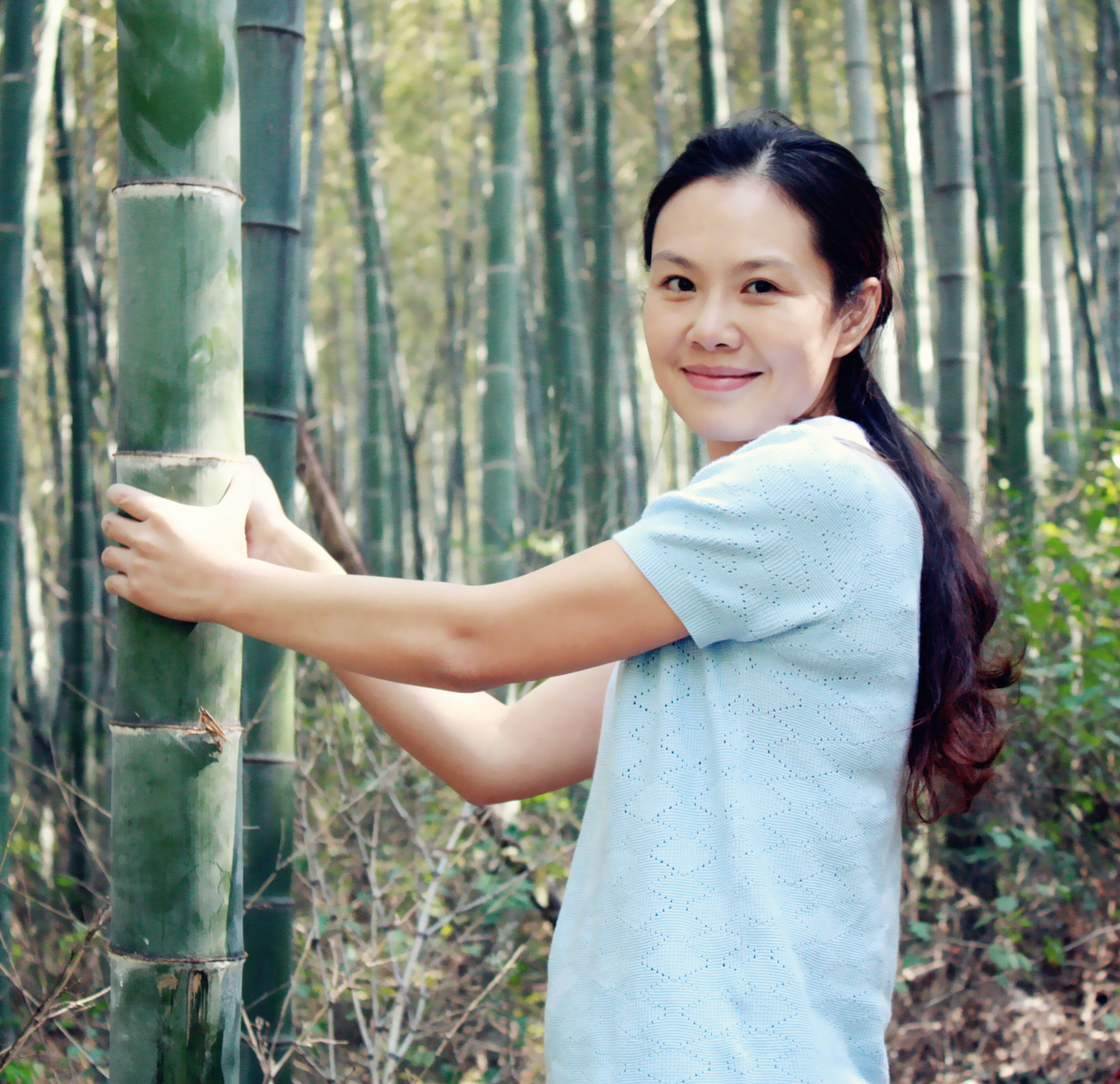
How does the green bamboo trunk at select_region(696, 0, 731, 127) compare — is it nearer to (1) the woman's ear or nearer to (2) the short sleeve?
(1) the woman's ear

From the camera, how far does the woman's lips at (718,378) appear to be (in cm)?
111

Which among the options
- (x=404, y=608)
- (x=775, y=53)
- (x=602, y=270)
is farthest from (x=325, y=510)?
(x=775, y=53)

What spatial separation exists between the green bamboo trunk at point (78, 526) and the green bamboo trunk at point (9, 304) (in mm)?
856

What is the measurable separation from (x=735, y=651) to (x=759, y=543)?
11 centimetres

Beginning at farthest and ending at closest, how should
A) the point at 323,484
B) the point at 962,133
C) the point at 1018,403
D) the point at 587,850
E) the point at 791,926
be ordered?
the point at 1018,403
the point at 962,133
the point at 323,484
the point at 587,850
the point at 791,926

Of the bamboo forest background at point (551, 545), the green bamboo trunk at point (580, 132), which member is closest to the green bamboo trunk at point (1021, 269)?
the bamboo forest background at point (551, 545)

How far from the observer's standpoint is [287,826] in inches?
70.1

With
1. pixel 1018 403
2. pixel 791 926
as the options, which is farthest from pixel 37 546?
pixel 791 926

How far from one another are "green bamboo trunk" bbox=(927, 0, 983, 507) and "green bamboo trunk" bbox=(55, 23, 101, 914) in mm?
2460

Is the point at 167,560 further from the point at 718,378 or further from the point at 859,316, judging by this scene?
the point at 859,316

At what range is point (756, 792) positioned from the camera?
0.98m

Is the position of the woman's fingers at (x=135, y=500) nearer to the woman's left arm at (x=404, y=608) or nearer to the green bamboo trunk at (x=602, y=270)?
the woman's left arm at (x=404, y=608)

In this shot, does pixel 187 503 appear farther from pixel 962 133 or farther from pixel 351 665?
pixel 962 133

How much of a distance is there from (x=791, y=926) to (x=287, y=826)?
3.36ft
